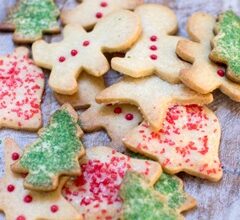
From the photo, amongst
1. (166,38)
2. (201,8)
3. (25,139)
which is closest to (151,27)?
(166,38)

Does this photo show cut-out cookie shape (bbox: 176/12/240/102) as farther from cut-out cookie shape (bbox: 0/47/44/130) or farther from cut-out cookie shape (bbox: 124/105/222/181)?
cut-out cookie shape (bbox: 0/47/44/130)

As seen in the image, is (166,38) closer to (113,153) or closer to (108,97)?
(108,97)

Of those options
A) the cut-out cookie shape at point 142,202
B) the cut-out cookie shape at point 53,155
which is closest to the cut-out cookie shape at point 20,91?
the cut-out cookie shape at point 53,155

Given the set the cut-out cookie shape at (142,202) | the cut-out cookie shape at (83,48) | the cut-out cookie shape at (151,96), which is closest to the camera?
the cut-out cookie shape at (142,202)

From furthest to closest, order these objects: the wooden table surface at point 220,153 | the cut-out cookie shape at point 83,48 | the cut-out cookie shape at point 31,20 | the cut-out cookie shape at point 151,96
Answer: the cut-out cookie shape at point 31,20
the cut-out cookie shape at point 83,48
the cut-out cookie shape at point 151,96
the wooden table surface at point 220,153

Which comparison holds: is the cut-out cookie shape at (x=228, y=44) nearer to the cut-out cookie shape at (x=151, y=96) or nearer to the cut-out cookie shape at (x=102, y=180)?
the cut-out cookie shape at (x=151, y=96)

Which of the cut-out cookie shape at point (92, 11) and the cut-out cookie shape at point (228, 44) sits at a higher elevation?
the cut-out cookie shape at point (228, 44)
